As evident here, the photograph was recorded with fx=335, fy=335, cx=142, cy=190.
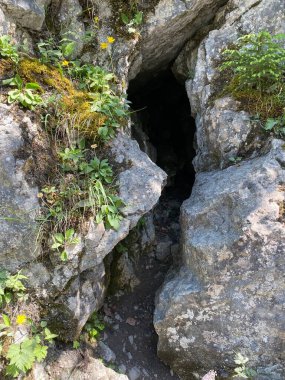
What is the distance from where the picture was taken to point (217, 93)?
17.8 feet

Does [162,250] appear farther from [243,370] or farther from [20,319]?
[20,319]

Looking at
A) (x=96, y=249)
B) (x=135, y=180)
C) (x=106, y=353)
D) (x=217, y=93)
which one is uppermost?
(x=217, y=93)

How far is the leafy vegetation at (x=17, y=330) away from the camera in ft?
11.9

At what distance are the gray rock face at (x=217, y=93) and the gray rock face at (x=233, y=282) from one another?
1.67 feet

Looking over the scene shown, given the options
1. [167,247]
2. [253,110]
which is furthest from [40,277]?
[253,110]

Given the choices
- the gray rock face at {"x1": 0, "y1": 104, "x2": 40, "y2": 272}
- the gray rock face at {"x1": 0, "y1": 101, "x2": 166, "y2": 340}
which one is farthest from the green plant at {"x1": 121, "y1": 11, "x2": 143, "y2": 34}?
the gray rock face at {"x1": 0, "y1": 104, "x2": 40, "y2": 272}

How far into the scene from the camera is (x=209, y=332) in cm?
456

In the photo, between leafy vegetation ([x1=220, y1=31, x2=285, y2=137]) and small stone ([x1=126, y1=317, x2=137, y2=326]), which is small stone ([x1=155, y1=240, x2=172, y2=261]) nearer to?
small stone ([x1=126, y1=317, x2=137, y2=326])

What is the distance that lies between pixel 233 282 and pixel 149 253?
2.07m

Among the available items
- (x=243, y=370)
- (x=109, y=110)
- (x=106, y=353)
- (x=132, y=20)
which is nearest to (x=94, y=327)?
(x=106, y=353)

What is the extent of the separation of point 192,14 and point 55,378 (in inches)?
233

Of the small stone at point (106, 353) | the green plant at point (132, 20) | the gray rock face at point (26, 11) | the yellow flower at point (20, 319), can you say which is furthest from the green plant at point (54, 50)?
the small stone at point (106, 353)

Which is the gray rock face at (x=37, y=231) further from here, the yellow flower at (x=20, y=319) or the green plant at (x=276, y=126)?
the green plant at (x=276, y=126)

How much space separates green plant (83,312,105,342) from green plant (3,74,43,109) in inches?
125
